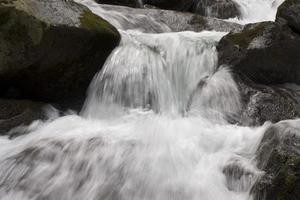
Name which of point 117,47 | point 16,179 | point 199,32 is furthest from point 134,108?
point 199,32

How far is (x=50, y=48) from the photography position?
764 centimetres

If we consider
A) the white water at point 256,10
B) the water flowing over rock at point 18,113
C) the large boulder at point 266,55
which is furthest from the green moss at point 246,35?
the white water at point 256,10

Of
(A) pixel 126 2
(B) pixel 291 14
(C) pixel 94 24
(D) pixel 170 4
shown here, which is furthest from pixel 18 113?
(D) pixel 170 4

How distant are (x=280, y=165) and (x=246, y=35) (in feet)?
13.9

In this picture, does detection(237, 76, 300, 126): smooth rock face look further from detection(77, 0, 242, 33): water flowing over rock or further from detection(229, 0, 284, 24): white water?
detection(229, 0, 284, 24): white water

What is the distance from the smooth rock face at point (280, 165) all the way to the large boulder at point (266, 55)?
2922mm

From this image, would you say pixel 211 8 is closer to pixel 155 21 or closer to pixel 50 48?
pixel 155 21

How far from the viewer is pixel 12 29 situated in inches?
291

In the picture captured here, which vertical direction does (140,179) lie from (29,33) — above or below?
below

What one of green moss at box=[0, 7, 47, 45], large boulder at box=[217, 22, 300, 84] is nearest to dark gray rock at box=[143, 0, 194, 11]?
large boulder at box=[217, 22, 300, 84]

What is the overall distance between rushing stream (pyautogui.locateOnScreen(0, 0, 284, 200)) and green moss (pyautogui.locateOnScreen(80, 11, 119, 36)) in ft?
1.33

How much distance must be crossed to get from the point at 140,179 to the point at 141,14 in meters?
5.95

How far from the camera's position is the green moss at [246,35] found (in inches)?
339

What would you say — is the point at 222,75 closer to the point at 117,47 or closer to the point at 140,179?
the point at 117,47
